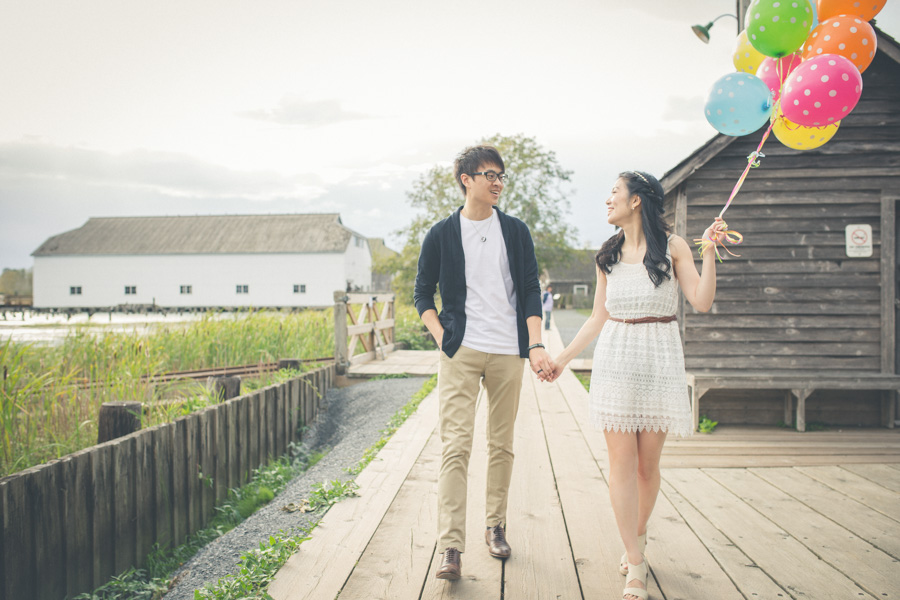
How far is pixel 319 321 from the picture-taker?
10.2 meters

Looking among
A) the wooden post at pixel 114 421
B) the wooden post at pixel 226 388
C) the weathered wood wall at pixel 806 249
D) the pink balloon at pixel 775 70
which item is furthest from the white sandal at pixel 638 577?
the weathered wood wall at pixel 806 249

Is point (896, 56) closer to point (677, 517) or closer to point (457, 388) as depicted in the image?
point (677, 517)

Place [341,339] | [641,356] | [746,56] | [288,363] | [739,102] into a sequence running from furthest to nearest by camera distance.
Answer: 1. [341,339]
2. [288,363]
3. [746,56]
4. [739,102]
5. [641,356]

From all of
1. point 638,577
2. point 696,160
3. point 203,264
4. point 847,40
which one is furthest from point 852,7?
point 203,264

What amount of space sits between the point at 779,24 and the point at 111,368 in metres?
5.60

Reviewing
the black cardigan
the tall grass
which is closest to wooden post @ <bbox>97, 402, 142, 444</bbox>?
the tall grass

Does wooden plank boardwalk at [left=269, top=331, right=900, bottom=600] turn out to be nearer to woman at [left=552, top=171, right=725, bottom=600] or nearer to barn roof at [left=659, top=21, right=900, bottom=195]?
woman at [left=552, top=171, right=725, bottom=600]

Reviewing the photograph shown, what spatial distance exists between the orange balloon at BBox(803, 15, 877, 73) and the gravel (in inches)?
156

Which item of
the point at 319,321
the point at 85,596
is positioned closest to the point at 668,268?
the point at 85,596

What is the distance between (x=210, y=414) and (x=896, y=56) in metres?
7.10

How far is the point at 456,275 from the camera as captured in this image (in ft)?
8.43

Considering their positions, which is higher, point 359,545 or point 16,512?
point 16,512

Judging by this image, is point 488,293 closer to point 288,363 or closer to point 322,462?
point 322,462

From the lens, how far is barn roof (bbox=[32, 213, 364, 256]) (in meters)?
41.4
